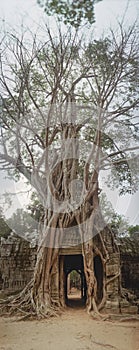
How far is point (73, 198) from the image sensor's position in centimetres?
605

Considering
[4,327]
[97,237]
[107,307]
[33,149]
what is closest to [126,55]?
[33,149]

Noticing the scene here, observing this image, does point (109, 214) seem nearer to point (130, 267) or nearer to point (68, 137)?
point (130, 267)

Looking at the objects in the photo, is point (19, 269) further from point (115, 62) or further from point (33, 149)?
point (115, 62)

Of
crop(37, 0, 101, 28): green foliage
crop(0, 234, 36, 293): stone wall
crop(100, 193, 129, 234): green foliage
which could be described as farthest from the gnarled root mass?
crop(37, 0, 101, 28): green foliage

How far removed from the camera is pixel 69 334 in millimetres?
3867

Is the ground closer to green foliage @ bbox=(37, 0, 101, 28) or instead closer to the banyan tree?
the banyan tree

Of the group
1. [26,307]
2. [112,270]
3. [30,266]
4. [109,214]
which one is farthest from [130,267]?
[26,307]

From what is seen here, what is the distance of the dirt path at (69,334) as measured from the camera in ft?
10.8

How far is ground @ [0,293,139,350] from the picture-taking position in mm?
3293

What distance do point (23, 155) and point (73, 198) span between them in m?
1.62

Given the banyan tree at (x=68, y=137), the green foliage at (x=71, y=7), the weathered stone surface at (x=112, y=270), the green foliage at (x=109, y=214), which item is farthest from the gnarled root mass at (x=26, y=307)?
the green foliage at (x=71, y=7)

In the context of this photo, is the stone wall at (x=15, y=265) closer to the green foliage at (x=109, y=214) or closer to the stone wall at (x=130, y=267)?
the stone wall at (x=130, y=267)

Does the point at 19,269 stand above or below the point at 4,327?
above

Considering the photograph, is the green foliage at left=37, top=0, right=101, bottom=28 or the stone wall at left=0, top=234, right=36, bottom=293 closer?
the green foliage at left=37, top=0, right=101, bottom=28
